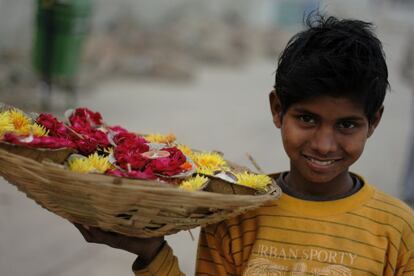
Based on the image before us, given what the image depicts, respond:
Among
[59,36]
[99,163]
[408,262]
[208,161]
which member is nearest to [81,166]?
[99,163]

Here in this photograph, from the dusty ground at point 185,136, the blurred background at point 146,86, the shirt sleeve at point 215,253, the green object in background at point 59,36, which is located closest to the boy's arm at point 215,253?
the shirt sleeve at point 215,253

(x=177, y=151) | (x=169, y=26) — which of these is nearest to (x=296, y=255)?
(x=177, y=151)

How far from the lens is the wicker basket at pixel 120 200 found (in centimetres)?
156

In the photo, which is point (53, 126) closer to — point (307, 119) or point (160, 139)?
point (160, 139)

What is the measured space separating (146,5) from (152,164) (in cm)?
1180

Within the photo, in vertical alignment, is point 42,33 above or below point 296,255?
below

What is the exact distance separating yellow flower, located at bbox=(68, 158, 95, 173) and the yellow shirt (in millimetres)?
333

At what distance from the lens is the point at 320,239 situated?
1863mm

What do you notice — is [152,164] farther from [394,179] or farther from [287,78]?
[394,179]

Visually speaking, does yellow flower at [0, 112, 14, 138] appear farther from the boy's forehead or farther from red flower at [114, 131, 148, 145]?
the boy's forehead

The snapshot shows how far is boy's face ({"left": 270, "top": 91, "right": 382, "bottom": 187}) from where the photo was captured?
71.5 inches

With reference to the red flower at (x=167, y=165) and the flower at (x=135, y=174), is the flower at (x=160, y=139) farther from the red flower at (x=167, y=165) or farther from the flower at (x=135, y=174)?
the flower at (x=135, y=174)

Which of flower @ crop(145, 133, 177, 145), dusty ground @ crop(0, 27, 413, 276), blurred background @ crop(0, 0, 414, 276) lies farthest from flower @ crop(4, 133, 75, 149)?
dusty ground @ crop(0, 27, 413, 276)

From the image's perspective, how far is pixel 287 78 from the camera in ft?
6.15
